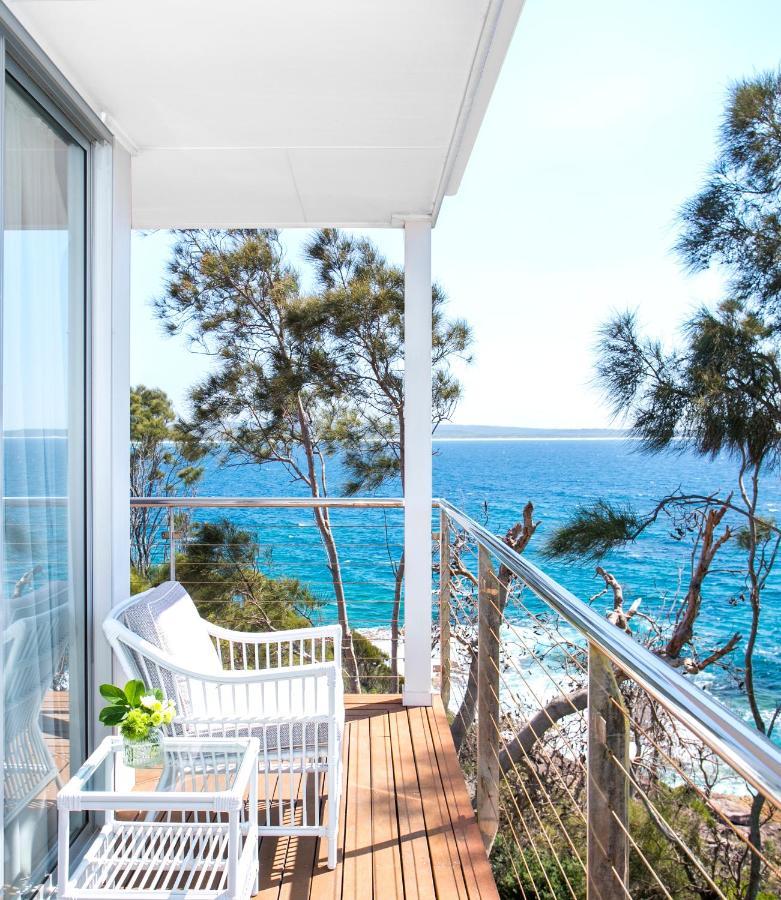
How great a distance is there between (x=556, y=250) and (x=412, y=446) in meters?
14.6

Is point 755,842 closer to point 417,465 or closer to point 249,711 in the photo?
point 417,465

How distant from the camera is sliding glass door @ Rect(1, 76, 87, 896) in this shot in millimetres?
1736

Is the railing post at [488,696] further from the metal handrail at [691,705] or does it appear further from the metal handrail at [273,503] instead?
the metal handrail at [273,503]

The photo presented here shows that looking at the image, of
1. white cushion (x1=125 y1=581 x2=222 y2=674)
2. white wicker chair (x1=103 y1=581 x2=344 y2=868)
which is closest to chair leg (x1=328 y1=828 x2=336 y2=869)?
white wicker chair (x1=103 y1=581 x2=344 y2=868)

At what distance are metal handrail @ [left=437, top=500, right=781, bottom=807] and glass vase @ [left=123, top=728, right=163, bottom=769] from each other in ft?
3.38

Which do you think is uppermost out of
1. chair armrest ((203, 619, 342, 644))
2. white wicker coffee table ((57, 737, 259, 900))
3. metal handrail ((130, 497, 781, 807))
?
metal handrail ((130, 497, 781, 807))

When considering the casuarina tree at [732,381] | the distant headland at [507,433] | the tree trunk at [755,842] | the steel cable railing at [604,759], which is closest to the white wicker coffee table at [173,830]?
the steel cable railing at [604,759]

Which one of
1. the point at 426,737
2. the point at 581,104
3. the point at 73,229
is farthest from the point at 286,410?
the point at 581,104

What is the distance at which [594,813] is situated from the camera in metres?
1.17

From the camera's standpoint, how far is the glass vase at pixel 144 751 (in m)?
1.77

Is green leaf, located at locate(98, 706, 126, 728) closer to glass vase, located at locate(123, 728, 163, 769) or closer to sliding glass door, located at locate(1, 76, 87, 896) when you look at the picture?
glass vase, located at locate(123, 728, 163, 769)

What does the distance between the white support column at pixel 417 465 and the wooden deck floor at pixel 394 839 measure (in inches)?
15.2

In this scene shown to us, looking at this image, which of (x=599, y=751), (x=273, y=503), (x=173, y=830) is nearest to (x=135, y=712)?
(x=173, y=830)

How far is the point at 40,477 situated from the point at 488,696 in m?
1.39
